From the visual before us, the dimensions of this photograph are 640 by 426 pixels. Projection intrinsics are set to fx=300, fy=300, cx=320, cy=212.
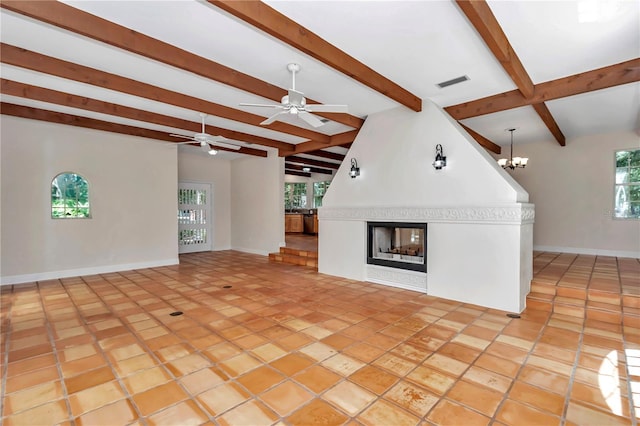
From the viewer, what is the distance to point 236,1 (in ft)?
7.36

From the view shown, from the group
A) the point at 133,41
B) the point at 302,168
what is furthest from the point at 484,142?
the point at 133,41

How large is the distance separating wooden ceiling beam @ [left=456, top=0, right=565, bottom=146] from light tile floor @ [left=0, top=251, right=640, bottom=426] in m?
2.65

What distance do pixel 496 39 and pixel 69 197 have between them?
714 centimetres

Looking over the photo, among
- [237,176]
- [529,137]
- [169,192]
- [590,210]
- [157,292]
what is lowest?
[157,292]

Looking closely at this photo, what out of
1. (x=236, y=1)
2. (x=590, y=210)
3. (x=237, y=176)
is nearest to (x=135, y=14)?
(x=236, y=1)

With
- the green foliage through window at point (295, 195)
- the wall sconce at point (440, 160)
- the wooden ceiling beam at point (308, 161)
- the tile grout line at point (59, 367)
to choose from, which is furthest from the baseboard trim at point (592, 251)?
the tile grout line at point (59, 367)

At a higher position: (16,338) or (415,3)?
(415,3)

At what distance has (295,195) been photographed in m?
13.1

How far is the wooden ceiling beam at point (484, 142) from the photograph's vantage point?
6232mm

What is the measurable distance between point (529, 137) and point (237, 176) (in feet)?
24.7

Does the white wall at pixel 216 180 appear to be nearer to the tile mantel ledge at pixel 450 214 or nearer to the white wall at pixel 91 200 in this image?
the white wall at pixel 91 200

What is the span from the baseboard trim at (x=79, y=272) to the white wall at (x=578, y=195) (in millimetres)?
8736

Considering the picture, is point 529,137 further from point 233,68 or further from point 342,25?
point 233,68

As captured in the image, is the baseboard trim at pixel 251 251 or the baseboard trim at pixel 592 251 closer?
the baseboard trim at pixel 592 251
